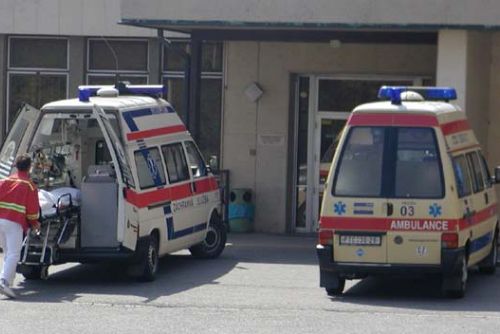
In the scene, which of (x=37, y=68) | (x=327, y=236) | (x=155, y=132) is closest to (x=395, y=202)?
(x=327, y=236)

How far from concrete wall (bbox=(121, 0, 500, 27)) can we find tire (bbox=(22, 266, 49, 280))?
5.10m

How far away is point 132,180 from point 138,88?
2.13 metres

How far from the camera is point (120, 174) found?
51.4 ft

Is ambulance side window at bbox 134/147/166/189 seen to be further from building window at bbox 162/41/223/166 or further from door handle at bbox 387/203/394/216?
building window at bbox 162/41/223/166

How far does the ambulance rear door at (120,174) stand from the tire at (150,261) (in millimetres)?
367

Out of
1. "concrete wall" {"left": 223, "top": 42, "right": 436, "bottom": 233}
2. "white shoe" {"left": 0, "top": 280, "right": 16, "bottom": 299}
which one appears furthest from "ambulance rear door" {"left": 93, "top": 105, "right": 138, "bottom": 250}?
"concrete wall" {"left": 223, "top": 42, "right": 436, "bottom": 233}

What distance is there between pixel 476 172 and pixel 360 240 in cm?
229

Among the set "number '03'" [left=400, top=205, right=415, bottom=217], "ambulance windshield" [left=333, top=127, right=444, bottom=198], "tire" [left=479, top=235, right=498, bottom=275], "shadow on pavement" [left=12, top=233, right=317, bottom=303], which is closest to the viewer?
"number '03'" [left=400, top=205, right=415, bottom=217]

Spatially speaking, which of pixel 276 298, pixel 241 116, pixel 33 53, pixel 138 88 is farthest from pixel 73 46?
pixel 276 298

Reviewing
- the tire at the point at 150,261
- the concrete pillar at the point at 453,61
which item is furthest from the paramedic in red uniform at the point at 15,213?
the concrete pillar at the point at 453,61

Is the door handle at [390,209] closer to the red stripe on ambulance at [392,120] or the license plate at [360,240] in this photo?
the license plate at [360,240]

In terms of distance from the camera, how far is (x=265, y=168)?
2344cm

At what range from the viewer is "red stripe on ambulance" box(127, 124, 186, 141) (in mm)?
16234

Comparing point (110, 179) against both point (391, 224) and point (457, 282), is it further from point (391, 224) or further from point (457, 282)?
point (457, 282)
